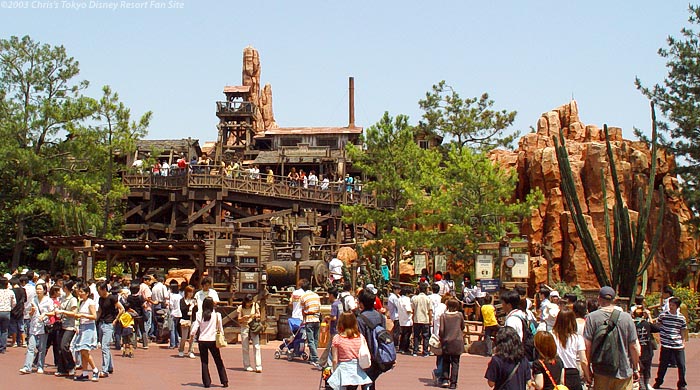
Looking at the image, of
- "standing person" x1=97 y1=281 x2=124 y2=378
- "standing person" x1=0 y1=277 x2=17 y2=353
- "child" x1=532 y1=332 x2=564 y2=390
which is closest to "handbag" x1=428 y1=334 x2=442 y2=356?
"child" x1=532 y1=332 x2=564 y2=390

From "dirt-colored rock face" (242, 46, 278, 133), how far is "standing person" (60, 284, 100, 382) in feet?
223

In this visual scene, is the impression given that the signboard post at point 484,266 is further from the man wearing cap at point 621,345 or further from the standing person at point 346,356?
the standing person at point 346,356

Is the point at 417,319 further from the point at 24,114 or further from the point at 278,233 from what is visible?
the point at 24,114

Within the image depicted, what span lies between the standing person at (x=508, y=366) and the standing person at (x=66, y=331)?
7271 millimetres

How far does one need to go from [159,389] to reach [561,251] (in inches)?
1029

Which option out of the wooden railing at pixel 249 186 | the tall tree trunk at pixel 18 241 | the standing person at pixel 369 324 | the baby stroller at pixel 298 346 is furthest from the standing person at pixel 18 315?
the wooden railing at pixel 249 186

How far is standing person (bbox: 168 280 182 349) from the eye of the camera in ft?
56.2

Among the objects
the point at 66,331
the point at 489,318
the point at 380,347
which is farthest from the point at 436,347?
the point at 66,331

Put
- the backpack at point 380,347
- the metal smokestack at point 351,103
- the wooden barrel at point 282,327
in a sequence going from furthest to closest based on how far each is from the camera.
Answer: the metal smokestack at point 351,103 < the wooden barrel at point 282,327 < the backpack at point 380,347

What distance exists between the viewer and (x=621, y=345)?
858 centimetres

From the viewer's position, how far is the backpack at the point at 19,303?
54.2ft

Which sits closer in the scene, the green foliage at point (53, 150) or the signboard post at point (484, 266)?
the signboard post at point (484, 266)

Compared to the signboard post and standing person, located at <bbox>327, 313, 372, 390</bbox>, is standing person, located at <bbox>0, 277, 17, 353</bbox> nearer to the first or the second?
standing person, located at <bbox>327, 313, 372, 390</bbox>

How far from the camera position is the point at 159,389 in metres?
11.9
